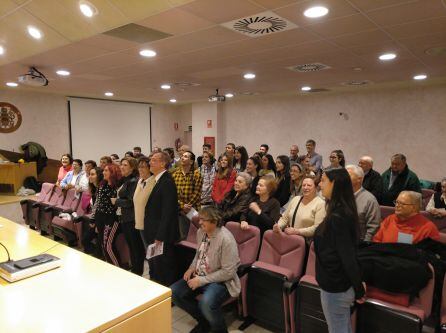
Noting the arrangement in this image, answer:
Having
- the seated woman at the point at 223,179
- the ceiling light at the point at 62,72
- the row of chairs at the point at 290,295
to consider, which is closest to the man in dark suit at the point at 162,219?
the row of chairs at the point at 290,295

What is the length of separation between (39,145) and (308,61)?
293 inches

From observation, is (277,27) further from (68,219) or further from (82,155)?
(82,155)

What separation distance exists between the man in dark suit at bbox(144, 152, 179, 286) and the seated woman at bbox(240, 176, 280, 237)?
28.3 inches

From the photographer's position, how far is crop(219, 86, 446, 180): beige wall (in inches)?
280

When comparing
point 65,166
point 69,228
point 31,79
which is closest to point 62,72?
point 31,79

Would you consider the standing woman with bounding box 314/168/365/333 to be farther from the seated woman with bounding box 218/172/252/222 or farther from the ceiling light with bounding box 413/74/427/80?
the ceiling light with bounding box 413/74/427/80

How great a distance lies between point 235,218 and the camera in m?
3.54

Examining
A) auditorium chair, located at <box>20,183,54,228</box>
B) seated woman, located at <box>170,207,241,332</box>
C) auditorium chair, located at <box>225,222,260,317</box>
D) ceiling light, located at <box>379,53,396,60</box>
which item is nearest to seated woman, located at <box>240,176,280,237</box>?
auditorium chair, located at <box>225,222,260,317</box>

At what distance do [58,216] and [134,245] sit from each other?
2039 millimetres

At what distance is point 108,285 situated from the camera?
1624 millimetres

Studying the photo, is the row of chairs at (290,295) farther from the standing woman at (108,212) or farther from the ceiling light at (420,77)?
the ceiling light at (420,77)

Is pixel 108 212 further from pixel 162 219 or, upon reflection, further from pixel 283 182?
pixel 283 182

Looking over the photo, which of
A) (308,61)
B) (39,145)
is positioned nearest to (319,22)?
(308,61)

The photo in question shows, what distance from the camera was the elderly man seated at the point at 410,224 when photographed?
242 centimetres
